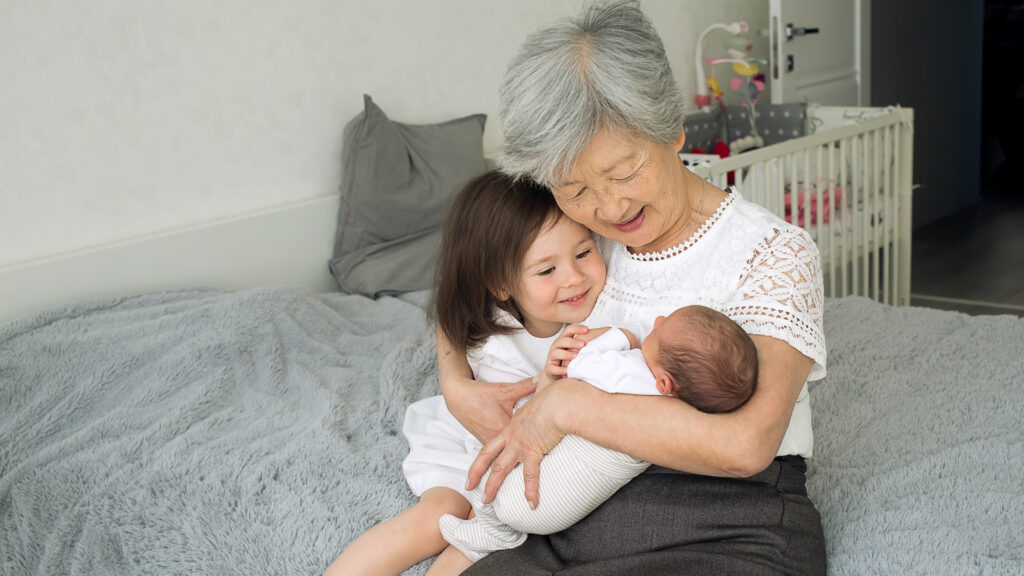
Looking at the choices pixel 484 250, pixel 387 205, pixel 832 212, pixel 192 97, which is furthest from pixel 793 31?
pixel 484 250

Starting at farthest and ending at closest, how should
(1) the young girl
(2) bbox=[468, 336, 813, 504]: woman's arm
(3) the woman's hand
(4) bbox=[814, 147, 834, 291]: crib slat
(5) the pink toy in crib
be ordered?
(5) the pink toy in crib → (4) bbox=[814, 147, 834, 291]: crib slat → (1) the young girl → (3) the woman's hand → (2) bbox=[468, 336, 813, 504]: woman's arm

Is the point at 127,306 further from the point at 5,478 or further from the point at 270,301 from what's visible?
the point at 5,478

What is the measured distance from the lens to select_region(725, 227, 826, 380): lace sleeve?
1.15 metres

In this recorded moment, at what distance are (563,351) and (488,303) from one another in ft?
0.85

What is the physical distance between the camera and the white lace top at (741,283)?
1.16 metres

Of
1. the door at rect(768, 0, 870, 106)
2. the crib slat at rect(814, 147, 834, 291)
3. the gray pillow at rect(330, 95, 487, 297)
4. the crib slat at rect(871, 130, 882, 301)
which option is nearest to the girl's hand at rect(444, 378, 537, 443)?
the gray pillow at rect(330, 95, 487, 297)

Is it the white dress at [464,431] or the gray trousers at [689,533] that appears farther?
the white dress at [464,431]

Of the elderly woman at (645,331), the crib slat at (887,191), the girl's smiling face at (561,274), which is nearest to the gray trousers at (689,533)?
the elderly woman at (645,331)

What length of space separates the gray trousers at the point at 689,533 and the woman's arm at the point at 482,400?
230mm

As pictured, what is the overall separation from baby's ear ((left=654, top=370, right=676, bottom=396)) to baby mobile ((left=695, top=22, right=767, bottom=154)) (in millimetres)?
2294

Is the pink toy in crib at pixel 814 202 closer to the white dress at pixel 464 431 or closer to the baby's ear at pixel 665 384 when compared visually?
the white dress at pixel 464 431

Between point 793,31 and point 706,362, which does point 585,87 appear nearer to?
point 706,362

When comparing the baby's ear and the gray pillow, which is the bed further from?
the baby's ear

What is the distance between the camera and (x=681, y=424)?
1094 mm
